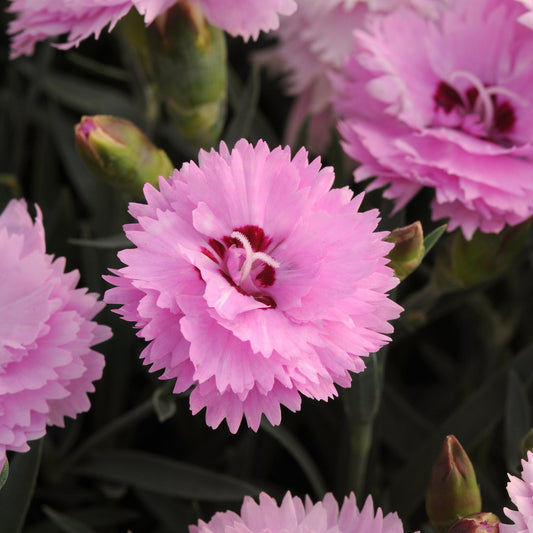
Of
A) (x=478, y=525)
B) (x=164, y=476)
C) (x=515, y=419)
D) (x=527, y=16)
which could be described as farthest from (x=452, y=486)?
(x=527, y=16)

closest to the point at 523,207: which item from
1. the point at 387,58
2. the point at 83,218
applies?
the point at 387,58

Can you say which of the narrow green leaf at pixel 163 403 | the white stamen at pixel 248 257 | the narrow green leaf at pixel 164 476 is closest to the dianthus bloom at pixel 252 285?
the white stamen at pixel 248 257

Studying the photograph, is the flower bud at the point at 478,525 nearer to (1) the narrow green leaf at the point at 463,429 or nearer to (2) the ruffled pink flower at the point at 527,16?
(1) the narrow green leaf at the point at 463,429

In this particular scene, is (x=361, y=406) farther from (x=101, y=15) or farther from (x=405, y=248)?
(x=101, y=15)

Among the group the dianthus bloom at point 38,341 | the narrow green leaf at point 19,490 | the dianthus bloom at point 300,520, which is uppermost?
the dianthus bloom at point 38,341

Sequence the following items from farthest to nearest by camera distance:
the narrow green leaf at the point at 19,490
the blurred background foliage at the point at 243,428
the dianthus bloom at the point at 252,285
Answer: the blurred background foliage at the point at 243,428
the narrow green leaf at the point at 19,490
the dianthus bloom at the point at 252,285
